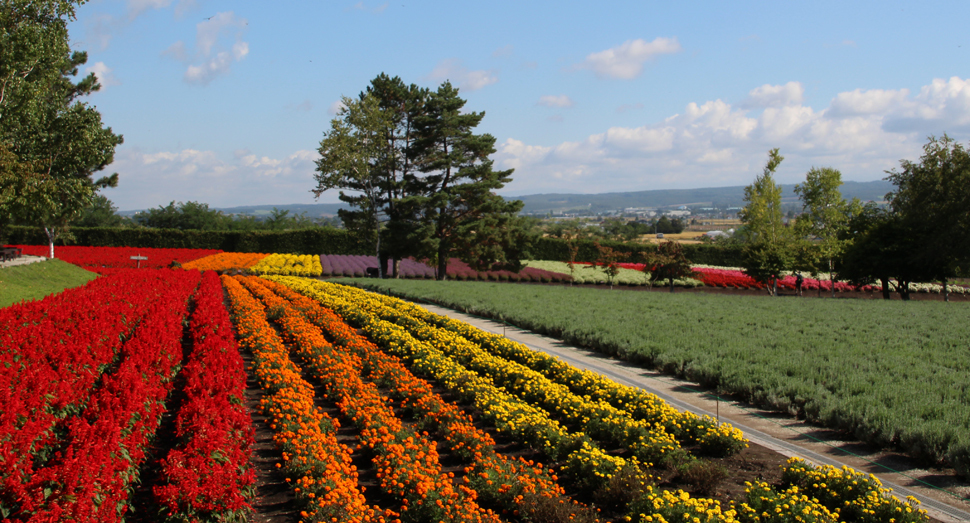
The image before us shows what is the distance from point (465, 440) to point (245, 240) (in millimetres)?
48232

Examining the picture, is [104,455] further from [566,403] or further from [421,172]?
[421,172]

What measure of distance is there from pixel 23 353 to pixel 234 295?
1131cm

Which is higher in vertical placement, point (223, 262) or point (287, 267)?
point (223, 262)

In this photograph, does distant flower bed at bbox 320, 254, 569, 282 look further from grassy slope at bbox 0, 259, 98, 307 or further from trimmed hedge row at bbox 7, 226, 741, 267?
grassy slope at bbox 0, 259, 98, 307

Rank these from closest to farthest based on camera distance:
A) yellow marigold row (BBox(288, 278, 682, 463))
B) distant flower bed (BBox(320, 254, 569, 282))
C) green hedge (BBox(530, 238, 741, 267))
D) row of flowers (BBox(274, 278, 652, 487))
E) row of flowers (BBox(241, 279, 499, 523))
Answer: row of flowers (BBox(241, 279, 499, 523)) → row of flowers (BBox(274, 278, 652, 487)) → yellow marigold row (BBox(288, 278, 682, 463)) → distant flower bed (BBox(320, 254, 569, 282)) → green hedge (BBox(530, 238, 741, 267))

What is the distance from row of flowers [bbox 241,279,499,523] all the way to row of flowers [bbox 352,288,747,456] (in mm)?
3074

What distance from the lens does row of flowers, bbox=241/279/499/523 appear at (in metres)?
5.41

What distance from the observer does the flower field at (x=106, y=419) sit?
4680 millimetres

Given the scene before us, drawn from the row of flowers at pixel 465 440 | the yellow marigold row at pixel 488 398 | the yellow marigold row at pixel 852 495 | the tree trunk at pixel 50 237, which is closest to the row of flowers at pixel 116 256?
the tree trunk at pixel 50 237

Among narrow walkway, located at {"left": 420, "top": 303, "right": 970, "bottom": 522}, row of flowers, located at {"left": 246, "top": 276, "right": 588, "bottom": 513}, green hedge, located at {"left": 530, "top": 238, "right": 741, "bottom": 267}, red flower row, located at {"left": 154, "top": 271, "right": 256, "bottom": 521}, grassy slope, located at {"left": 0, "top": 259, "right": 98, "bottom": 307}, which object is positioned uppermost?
green hedge, located at {"left": 530, "top": 238, "right": 741, "bottom": 267}

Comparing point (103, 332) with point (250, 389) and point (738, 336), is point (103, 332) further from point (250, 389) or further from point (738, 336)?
point (738, 336)

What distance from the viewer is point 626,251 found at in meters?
54.2

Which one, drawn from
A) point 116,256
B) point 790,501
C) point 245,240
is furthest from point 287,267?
point 790,501

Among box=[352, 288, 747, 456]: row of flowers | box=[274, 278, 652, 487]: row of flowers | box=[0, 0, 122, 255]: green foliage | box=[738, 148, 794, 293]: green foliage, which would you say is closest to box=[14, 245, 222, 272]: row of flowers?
box=[0, 0, 122, 255]: green foliage
